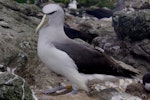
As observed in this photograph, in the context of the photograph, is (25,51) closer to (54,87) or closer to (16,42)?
(16,42)

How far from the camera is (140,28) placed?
10.6 m

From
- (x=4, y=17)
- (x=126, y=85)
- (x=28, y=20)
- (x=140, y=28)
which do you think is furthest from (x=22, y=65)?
(x=140, y=28)

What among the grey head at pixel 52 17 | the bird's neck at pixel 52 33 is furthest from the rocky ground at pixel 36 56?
the grey head at pixel 52 17

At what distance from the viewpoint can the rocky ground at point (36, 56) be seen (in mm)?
6555

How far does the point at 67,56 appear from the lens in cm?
563

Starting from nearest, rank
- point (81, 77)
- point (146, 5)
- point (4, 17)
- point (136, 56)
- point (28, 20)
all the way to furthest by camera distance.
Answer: point (81, 77), point (4, 17), point (28, 20), point (136, 56), point (146, 5)

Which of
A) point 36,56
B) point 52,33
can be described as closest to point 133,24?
point 36,56

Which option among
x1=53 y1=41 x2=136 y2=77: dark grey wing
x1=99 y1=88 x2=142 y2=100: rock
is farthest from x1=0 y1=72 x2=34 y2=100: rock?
x1=99 y1=88 x2=142 y2=100: rock

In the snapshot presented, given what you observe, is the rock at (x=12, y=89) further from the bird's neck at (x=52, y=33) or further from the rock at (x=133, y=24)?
the rock at (x=133, y=24)

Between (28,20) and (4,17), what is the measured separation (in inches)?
43.2

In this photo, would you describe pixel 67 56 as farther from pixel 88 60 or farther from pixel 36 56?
pixel 36 56

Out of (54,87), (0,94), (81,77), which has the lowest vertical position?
(54,87)

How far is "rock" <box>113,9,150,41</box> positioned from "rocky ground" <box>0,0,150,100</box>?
160 millimetres

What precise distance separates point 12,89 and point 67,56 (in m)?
1.61
